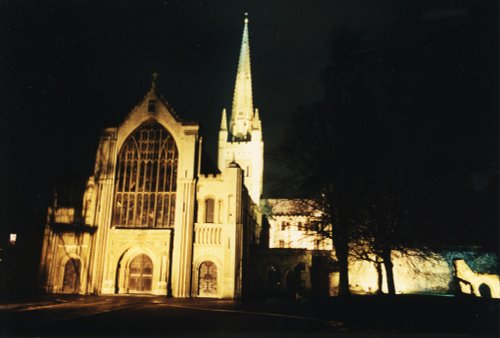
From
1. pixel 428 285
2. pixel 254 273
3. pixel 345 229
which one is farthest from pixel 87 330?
pixel 428 285

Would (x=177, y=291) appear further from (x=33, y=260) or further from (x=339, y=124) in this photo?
(x=339, y=124)

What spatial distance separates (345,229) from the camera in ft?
67.5

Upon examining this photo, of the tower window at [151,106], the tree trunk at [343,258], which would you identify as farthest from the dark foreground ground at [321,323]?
the tower window at [151,106]

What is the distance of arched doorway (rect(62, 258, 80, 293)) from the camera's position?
34625 millimetres

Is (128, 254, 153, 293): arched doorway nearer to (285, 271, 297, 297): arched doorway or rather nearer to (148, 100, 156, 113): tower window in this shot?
(148, 100, 156, 113): tower window

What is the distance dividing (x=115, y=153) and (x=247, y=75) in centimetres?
4951

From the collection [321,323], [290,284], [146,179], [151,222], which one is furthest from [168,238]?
[321,323]

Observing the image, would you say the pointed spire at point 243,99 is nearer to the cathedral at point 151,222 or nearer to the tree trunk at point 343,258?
the cathedral at point 151,222

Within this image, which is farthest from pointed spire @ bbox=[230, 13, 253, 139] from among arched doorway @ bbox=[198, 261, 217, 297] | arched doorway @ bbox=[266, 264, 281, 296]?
arched doorway @ bbox=[198, 261, 217, 297]

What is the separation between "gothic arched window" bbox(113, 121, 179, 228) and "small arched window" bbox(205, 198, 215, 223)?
2792 millimetres

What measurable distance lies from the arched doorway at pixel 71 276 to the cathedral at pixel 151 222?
0.08m

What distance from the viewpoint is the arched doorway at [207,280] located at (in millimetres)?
33656

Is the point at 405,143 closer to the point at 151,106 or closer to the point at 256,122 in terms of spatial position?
the point at 151,106

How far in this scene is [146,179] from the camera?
36.2m
